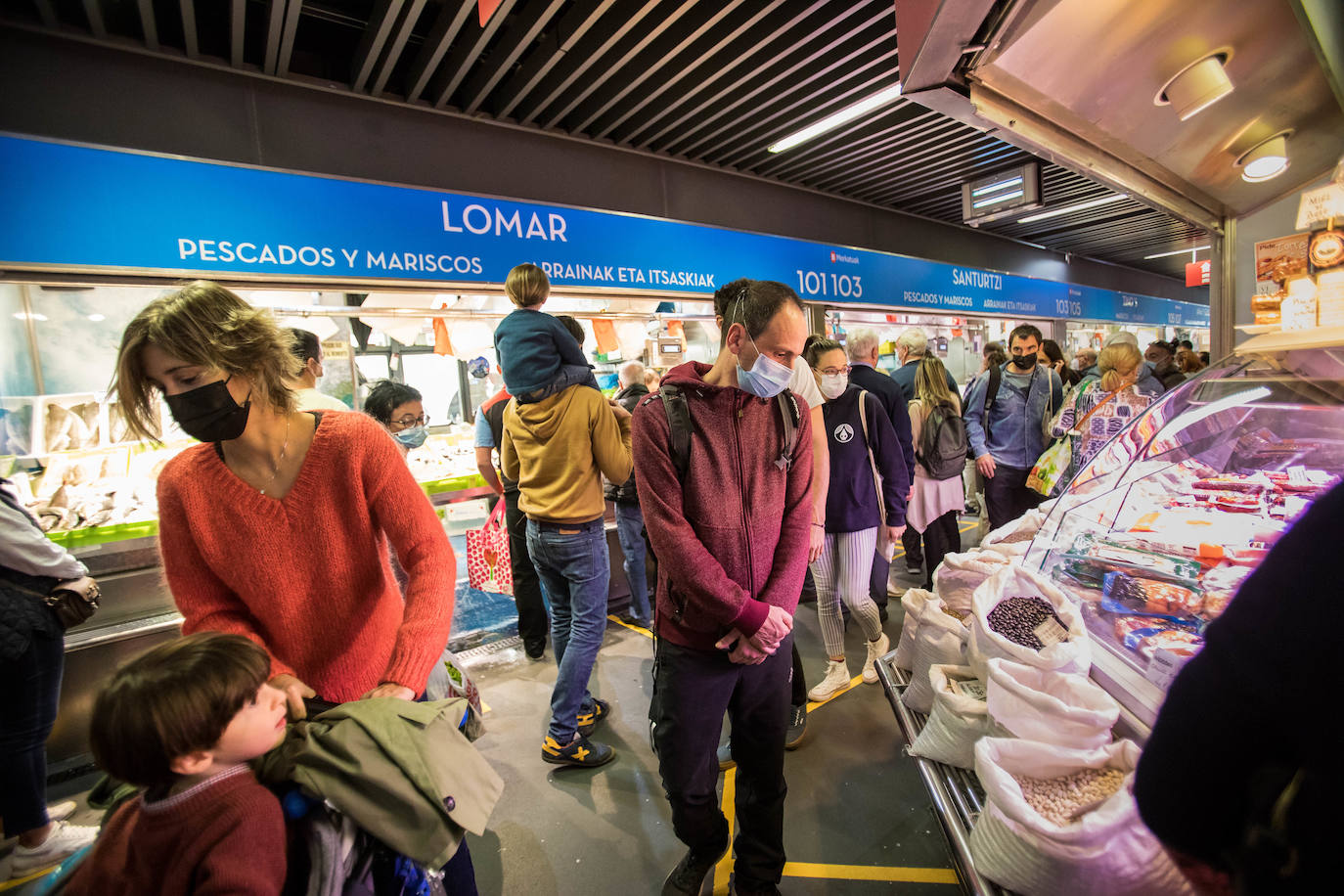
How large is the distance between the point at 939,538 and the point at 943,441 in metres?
0.75

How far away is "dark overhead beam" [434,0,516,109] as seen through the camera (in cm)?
305

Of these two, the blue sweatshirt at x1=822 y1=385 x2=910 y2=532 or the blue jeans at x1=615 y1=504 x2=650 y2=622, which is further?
the blue jeans at x1=615 y1=504 x2=650 y2=622

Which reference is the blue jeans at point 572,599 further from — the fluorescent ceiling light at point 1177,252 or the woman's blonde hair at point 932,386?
the fluorescent ceiling light at point 1177,252

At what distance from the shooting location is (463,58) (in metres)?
3.36

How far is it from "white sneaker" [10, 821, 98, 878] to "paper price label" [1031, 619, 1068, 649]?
3569mm

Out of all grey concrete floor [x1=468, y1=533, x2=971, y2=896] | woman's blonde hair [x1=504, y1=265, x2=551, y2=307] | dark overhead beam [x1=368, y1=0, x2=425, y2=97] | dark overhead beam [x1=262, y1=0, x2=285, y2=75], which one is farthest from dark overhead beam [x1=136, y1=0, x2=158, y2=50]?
grey concrete floor [x1=468, y1=533, x2=971, y2=896]

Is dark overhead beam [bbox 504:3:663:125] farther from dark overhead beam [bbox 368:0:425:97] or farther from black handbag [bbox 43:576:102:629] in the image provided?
black handbag [bbox 43:576:102:629]

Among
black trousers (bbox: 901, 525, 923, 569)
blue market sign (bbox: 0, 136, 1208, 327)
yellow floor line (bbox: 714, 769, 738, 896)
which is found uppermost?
blue market sign (bbox: 0, 136, 1208, 327)

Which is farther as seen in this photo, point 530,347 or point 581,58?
point 581,58

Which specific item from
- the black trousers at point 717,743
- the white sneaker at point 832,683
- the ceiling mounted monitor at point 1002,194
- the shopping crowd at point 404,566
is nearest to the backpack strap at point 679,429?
the shopping crowd at point 404,566

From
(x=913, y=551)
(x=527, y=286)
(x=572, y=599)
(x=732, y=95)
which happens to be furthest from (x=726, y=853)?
(x=732, y=95)

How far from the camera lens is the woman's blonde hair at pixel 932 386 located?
4191mm

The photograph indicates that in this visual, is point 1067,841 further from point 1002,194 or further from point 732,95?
point 1002,194

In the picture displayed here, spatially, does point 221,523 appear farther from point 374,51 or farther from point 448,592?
point 374,51
